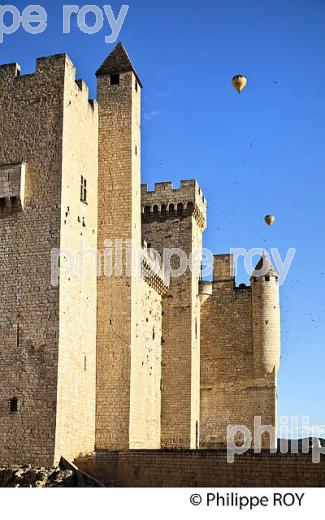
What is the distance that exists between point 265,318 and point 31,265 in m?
14.0

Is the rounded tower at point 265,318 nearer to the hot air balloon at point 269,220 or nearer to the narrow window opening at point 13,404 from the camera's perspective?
the hot air balloon at point 269,220

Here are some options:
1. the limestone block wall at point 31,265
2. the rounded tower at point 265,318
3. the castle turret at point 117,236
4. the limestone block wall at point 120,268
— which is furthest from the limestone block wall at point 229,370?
the limestone block wall at point 31,265

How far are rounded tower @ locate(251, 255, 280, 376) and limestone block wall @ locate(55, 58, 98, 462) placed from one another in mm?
11108

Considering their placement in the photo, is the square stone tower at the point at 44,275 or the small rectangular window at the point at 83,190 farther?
the small rectangular window at the point at 83,190

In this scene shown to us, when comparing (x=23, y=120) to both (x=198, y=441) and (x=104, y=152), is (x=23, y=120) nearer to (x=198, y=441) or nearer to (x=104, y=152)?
(x=104, y=152)

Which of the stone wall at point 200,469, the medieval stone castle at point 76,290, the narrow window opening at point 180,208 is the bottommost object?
the stone wall at point 200,469

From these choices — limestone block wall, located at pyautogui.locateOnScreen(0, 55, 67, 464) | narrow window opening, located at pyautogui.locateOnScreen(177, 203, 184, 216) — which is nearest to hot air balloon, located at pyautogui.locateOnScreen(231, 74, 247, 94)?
limestone block wall, located at pyautogui.locateOnScreen(0, 55, 67, 464)

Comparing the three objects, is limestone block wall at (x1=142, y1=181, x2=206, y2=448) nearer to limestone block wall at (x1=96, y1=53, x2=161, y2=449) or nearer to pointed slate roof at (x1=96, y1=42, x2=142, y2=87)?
limestone block wall at (x1=96, y1=53, x2=161, y2=449)

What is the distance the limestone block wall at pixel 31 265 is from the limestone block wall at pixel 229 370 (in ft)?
42.5

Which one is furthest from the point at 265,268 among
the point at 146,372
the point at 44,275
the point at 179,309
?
the point at 44,275

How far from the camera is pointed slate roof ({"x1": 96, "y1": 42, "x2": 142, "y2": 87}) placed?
72.6 ft

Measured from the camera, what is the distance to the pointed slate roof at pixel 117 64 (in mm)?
22128
